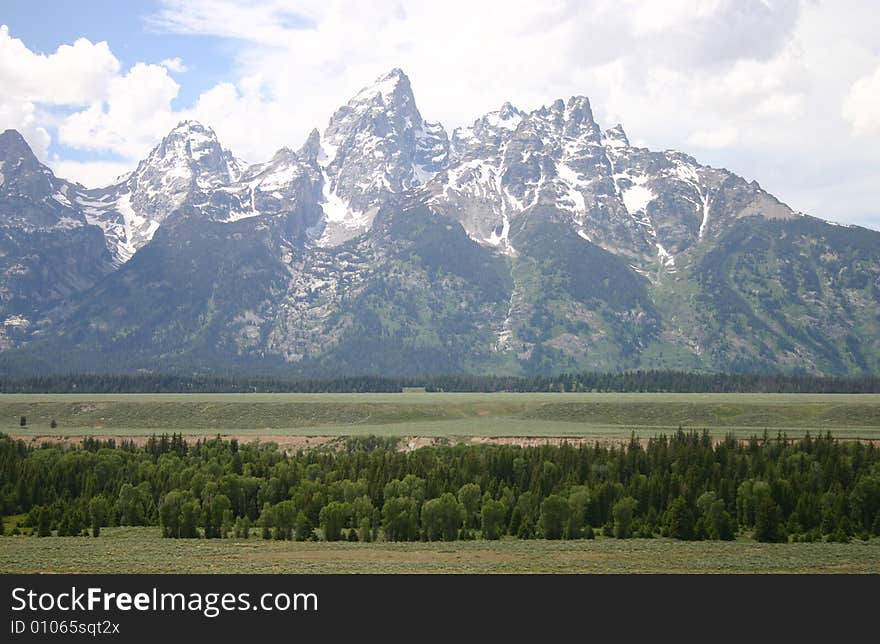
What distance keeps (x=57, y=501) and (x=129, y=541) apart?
2980 cm

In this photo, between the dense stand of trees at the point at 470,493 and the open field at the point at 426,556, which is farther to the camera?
the dense stand of trees at the point at 470,493

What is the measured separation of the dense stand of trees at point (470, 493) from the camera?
100125mm

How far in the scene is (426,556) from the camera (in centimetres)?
8175

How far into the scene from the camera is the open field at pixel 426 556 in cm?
7275

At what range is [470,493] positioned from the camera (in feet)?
364

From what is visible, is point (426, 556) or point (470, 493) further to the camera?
point (470, 493)

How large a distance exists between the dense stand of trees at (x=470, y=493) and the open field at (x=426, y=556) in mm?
6102

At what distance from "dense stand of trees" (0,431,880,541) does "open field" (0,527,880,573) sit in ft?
20.0

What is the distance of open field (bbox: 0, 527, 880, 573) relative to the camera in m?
72.8

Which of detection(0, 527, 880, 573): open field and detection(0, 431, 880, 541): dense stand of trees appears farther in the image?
detection(0, 431, 880, 541): dense stand of trees

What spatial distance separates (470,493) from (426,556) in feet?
96.7

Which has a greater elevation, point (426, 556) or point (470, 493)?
point (470, 493)
